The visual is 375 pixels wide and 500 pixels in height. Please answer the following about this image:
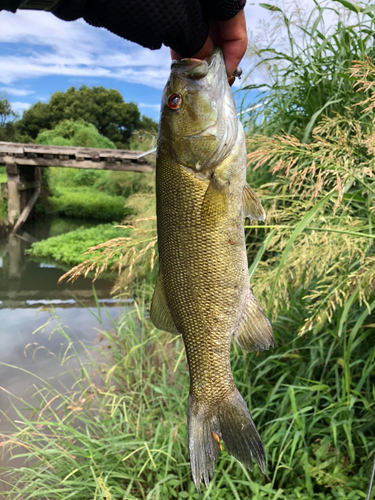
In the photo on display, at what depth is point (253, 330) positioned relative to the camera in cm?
108

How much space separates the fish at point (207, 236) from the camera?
1.02 meters

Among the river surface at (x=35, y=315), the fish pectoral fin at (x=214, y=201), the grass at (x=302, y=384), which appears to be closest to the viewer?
the fish pectoral fin at (x=214, y=201)

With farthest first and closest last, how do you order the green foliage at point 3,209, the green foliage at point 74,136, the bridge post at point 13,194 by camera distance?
the green foliage at point 74,136, the green foliage at point 3,209, the bridge post at point 13,194

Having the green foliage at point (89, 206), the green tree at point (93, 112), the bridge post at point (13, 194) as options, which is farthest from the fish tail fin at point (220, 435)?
the green tree at point (93, 112)

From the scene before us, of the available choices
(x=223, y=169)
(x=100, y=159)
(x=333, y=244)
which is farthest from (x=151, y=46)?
(x=100, y=159)

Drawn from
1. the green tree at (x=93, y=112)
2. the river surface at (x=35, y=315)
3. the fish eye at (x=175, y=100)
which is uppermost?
the green tree at (x=93, y=112)

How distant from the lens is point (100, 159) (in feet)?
39.9

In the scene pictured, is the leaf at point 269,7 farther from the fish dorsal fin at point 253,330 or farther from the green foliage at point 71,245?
the green foliage at point 71,245

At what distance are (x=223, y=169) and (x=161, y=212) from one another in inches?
7.9

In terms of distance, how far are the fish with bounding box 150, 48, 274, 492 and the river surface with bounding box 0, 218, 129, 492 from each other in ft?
5.89

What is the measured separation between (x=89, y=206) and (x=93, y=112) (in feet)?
48.9

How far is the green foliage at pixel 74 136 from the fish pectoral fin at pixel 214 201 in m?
25.7

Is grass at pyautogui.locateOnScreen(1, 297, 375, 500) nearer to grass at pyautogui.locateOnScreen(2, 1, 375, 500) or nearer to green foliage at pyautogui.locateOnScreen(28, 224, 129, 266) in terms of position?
grass at pyautogui.locateOnScreen(2, 1, 375, 500)

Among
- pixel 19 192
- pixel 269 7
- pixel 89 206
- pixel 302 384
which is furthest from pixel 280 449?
pixel 89 206
